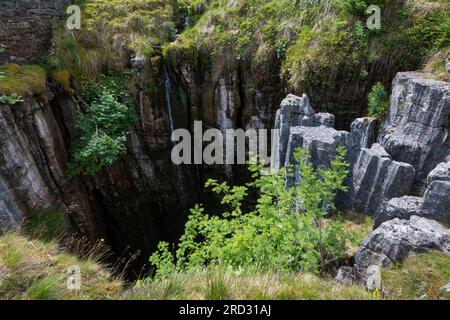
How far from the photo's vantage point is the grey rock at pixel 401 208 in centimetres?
525

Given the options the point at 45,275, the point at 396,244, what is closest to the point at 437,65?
the point at 396,244

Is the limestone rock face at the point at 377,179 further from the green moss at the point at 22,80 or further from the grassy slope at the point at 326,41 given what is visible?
the green moss at the point at 22,80

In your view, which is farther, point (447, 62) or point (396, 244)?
point (447, 62)

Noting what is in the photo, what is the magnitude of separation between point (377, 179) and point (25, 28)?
34.7 feet

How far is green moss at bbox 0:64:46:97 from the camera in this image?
7.55 m

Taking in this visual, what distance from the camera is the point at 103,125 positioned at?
9.31 meters

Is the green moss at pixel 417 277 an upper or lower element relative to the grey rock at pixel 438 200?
lower

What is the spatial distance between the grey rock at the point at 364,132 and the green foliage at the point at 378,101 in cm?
33

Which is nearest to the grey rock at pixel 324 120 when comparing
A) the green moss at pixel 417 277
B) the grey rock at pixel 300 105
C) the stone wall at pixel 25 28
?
the grey rock at pixel 300 105

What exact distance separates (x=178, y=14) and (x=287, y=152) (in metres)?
8.01

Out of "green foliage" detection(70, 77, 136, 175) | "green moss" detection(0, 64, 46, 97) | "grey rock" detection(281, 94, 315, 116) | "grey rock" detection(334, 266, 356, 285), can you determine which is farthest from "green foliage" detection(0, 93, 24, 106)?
"grey rock" detection(334, 266, 356, 285)

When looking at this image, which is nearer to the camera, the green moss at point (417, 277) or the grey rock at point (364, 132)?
the green moss at point (417, 277)

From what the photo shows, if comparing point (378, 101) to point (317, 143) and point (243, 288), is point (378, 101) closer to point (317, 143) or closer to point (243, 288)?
point (317, 143)

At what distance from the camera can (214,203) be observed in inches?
460
